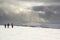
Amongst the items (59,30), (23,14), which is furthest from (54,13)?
(23,14)

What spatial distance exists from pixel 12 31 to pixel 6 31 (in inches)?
6.5

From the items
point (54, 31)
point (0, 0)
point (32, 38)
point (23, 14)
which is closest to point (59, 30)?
point (54, 31)

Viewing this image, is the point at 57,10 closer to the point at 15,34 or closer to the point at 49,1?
the point at 49,1

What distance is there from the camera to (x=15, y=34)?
426 centimetres

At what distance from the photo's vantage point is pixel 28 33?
166 inches

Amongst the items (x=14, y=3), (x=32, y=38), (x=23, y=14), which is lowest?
(x=32, y=38)

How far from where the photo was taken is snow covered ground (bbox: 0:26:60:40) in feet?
13.5

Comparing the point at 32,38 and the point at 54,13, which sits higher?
the point at 54,13

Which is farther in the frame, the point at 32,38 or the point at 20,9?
the point at 20,9

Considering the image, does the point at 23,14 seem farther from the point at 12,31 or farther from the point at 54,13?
the point at 54,13

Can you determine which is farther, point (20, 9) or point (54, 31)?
point (20, 9)

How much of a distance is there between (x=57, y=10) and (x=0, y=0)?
165cm

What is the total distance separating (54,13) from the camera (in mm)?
4293

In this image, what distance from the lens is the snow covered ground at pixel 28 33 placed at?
4.11 m
